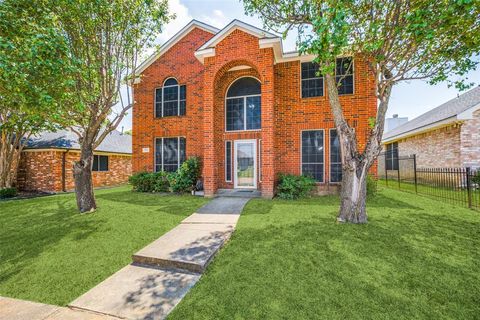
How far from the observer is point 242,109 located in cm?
1034

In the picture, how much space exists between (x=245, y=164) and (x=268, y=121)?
8.70 feet

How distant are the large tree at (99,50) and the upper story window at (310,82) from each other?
20.9ft

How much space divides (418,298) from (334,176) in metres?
7.12

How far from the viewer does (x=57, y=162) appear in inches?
496

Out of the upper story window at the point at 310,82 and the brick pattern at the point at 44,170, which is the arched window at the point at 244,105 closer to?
the upper story window at the point at 310,82

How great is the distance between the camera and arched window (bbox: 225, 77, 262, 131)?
400 inches

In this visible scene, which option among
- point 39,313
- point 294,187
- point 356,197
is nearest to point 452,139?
point 294,187

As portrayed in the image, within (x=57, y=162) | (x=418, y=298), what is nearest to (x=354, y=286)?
(x=418, y=298)

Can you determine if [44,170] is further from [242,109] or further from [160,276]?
[160,276]

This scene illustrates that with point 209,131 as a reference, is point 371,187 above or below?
below

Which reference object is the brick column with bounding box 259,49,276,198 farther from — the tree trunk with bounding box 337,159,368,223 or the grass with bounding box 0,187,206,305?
the tree trunk with bounding box 337,159,368,223

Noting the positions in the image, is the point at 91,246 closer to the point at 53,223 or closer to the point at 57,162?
the point at 53,223

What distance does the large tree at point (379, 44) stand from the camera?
450 centimetres

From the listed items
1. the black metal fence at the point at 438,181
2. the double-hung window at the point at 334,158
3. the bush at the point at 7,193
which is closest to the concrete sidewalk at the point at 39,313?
the double-hung window at the point at 334,158
